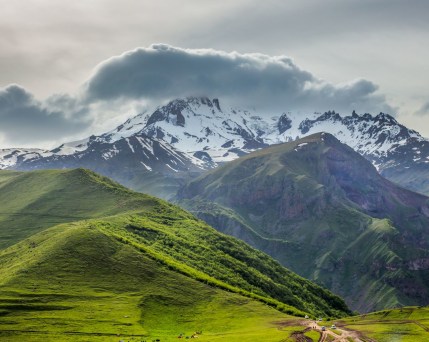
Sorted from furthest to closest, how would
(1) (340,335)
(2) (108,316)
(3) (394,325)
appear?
(2) (108,316)
(3) (394,325)
(1) (340,335)

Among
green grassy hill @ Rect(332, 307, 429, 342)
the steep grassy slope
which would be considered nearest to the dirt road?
green grassy hill @ Rect(332, 307, 429, 342)

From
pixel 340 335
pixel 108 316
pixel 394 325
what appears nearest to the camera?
pixel 340 335

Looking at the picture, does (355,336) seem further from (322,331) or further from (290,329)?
(290,329)

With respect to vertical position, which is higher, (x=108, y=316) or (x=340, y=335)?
(x=108, y=316)

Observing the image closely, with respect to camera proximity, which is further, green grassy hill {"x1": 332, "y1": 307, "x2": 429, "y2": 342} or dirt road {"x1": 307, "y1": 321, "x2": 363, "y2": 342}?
dirt road {"x1": 307, "y1": 321, "x2": 363, "y2": 342}

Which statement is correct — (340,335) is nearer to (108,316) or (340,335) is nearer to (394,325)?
(394,325)

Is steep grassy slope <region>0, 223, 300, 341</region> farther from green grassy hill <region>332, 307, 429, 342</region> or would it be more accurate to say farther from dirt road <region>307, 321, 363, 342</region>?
green grassy hill <region>332, 307, 429, 342</region>

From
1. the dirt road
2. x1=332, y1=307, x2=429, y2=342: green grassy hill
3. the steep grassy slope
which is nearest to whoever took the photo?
x1=332, y1=307, x2=429, y2=342: green grassy hill

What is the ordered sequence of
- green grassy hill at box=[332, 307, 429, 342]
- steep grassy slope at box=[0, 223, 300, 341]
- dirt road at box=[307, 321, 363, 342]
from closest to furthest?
1. green grassy hill at box=[332, 307, 429, 342]
2. dirt road at box=[307, 321, 363, 342]
3. steep grassy slope at box=[0, 223, 300, 341]

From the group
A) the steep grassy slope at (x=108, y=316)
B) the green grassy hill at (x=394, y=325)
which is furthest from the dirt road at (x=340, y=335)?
the steep grassy slope at (x=108, y=316)

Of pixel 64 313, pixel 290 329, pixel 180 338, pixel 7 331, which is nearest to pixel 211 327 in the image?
pixel 180 338

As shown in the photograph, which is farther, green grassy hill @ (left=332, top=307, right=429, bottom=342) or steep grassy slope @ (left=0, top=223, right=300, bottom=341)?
steep grassy slope @ (left=0, top=223, right=300, bottom=341)

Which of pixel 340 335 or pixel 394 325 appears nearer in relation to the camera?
pixel 340 335

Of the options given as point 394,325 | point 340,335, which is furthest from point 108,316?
point 394,325
